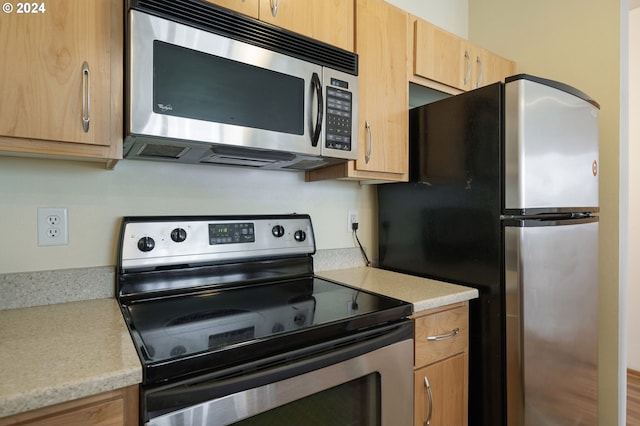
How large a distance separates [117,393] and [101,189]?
0.77 m

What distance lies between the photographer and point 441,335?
1283 mm

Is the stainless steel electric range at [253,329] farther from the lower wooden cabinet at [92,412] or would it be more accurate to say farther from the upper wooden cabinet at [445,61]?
the upper wooden cabinet at [445,61]

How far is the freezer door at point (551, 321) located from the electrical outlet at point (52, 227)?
1562mm

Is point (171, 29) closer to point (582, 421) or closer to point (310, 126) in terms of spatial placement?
point (310, 126)

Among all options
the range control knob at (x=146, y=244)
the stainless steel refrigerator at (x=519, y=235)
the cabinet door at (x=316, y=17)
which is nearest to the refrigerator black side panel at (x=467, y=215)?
the stainless steel refrigerator at (x=519, y=235)

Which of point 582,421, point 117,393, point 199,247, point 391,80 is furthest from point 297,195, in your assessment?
point 582,421


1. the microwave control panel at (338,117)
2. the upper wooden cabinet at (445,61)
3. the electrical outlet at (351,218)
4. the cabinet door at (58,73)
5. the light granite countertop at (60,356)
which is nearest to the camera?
the light granite countertop at (60,356)

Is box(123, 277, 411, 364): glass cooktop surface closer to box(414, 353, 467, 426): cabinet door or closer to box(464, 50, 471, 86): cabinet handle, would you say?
box(414, 353, 467, 426): cabinet door

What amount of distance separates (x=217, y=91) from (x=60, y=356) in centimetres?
80

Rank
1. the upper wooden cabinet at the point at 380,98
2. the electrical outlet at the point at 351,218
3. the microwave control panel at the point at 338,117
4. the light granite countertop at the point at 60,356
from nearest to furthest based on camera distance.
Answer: the light granite countertop at the point at 60,356 < the microwave control panel at the point at 338,117 < the upper wooden cabinet at the point at 380,98 < the electrical outlet at the point at 351,218

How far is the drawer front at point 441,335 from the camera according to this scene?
1227mm

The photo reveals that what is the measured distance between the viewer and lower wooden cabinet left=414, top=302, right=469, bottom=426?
48.3 inches

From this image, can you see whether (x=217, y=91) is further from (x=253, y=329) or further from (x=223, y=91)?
(x=253, y=329)

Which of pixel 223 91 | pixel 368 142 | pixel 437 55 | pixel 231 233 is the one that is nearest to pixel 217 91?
pixel 223 91
